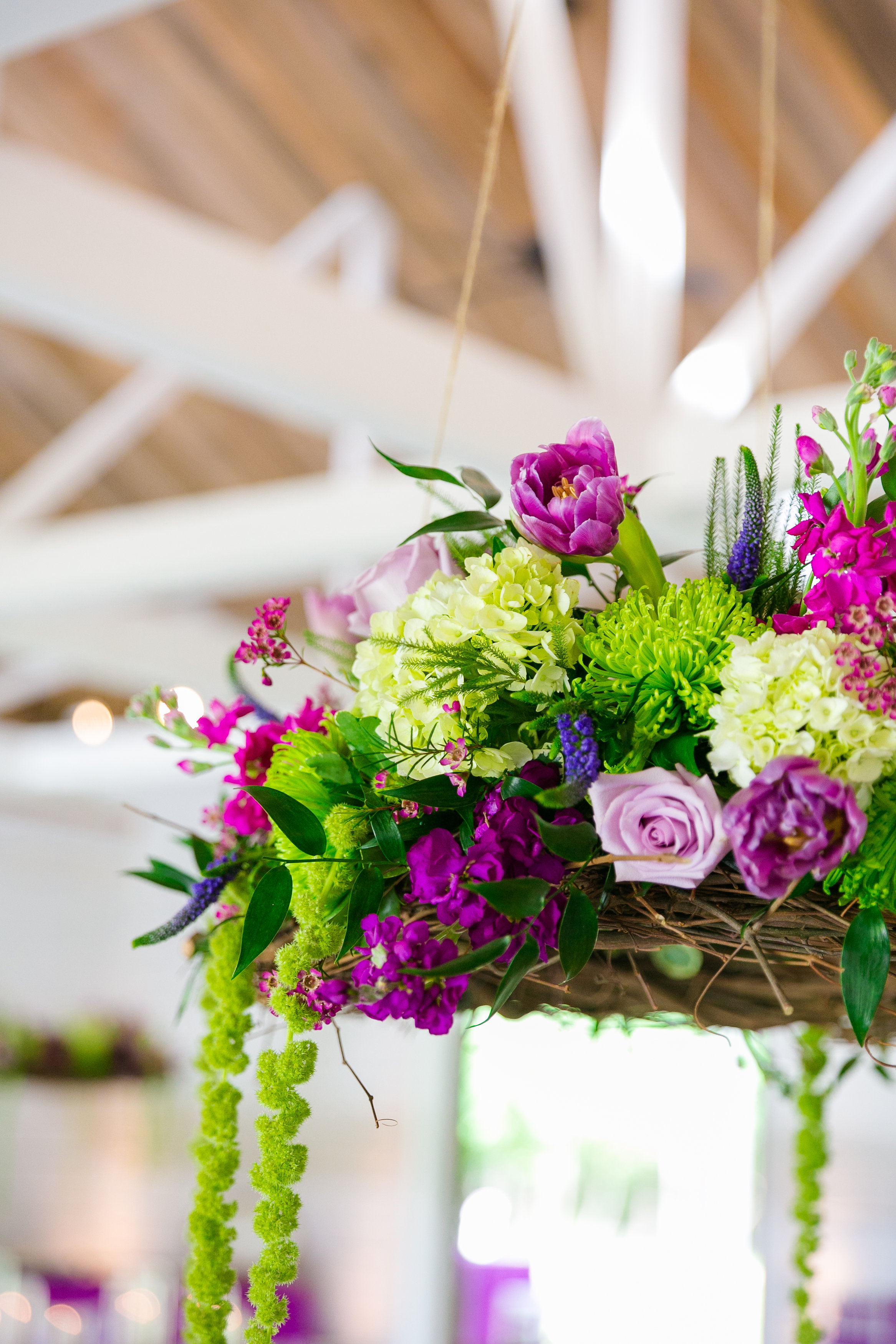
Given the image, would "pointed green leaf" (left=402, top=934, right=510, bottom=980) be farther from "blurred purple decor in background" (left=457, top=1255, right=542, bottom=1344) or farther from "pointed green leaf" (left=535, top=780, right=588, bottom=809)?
"blurred purple decor in background" (left=457, top=1255, right=542, bottom=1344)

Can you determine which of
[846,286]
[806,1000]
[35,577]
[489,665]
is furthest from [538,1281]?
[489,665]

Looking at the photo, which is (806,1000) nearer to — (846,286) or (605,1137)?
(846,286)

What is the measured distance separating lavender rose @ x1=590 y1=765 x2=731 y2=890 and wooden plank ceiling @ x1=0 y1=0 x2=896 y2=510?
345cm

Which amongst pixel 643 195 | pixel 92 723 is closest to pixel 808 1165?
pixel 643 195

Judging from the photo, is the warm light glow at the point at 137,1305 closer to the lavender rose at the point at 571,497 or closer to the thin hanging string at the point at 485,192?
the thin hanging string at the point at 485,192

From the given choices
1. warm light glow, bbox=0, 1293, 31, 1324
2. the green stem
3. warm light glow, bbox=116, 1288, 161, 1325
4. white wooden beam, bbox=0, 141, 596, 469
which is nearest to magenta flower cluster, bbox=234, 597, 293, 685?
the green stem

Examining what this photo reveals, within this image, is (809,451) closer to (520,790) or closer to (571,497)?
(571,497)

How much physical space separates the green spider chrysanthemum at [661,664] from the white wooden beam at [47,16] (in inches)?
49.1

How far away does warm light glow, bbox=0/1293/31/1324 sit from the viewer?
505cm

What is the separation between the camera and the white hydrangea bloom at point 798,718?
0.61 metres

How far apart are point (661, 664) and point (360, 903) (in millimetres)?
206

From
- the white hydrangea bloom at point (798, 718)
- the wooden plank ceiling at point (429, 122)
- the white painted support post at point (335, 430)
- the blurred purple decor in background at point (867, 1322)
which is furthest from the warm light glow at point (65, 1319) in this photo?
the white hydrangea bloom at point (798, 718)

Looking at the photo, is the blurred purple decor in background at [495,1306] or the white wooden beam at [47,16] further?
the blurred purple decor in background at [495,1306]

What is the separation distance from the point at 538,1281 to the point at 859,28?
189 inches
